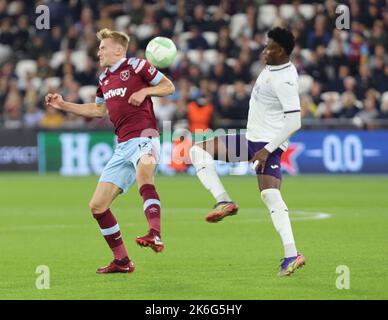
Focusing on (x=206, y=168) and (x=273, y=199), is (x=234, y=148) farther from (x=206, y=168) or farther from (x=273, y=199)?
(x=273, y=199)

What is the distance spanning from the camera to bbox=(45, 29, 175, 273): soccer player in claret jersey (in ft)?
32.0

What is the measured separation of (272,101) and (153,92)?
3.65ft

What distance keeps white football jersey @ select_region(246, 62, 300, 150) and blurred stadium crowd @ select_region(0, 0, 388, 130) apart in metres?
14.0

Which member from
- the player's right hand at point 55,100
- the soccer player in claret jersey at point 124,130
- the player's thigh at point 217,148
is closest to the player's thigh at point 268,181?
the player's thigh at point 217,148

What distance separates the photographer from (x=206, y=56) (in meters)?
27.3

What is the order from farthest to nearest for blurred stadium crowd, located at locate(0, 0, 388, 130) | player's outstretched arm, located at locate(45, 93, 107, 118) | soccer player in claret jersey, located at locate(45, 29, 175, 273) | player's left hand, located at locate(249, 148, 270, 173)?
blurred stadium crowd, located at locate(0, 0, 388, 130) → player's outstretched arm, located at locate(45, 93, 107, 118) → soccer player in claret jersey, located at locate(45, 29, 175, 273) → player's left hand, located at locate(249, 148, 270, 173)

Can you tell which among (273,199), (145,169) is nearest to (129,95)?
(145,169)

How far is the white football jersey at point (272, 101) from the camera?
9461mm

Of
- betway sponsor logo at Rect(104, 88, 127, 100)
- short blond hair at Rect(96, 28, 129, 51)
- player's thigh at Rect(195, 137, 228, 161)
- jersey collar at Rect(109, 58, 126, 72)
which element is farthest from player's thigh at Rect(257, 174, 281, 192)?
short blond hair at Rect(96, 28, 129, 51)

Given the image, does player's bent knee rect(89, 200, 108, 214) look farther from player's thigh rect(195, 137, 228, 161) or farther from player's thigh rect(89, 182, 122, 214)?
player's thigh rect(195, 137, 228, 161)

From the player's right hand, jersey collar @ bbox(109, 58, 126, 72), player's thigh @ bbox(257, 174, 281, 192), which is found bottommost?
player's thigh @ bbox(257, 174, 281, 192)

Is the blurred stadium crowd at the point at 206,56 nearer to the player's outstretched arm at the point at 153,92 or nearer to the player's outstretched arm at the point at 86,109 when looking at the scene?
the player's outstretched arm at the point at 86,109

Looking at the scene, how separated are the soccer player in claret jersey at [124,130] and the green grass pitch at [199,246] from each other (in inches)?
21.8
